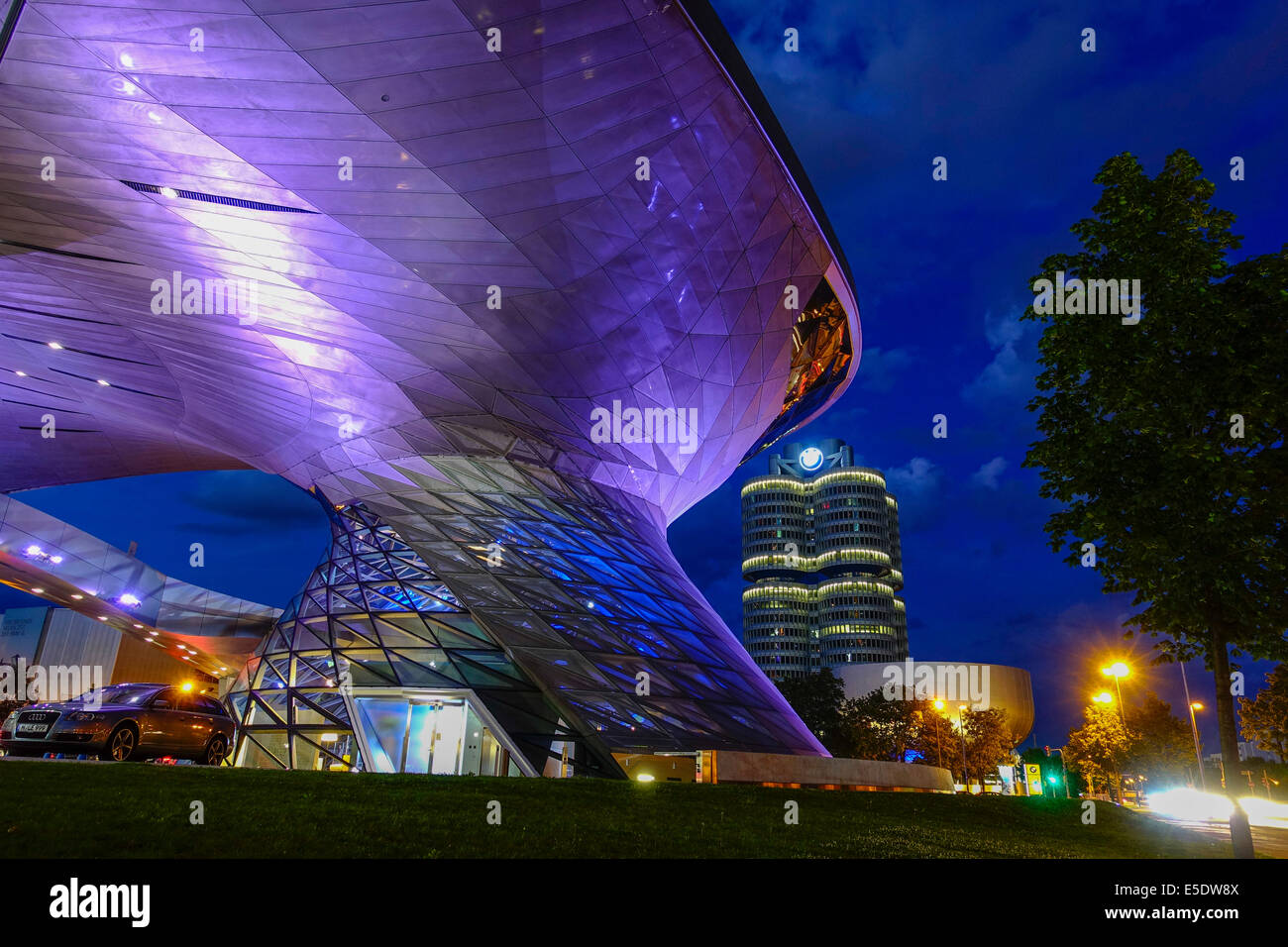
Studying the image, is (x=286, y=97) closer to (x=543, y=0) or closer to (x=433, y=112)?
(x=433, y=112)

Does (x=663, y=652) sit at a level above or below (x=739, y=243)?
below

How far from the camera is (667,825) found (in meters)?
8.80

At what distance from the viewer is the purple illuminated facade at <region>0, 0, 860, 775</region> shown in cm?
1303

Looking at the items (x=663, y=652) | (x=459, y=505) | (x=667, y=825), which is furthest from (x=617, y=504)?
(x=667, y=825)

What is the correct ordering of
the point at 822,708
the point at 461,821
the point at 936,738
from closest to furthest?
the point at 461,821
the point at 936,738
the point at 822,708

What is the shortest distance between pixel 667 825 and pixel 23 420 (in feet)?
102

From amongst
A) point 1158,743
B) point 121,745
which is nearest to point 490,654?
point 121,745

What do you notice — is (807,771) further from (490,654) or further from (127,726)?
(127,726)

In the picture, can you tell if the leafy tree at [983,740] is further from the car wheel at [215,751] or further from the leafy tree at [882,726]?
the car wheel at [215,751]

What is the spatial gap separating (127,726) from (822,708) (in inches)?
2400

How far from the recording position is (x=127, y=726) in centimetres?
1251

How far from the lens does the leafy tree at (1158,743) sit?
6675 centimetres

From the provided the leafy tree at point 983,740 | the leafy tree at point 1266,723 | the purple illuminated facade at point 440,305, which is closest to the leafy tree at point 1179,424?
the purple illuminated facade at point 440,305

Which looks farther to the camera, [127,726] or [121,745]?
[127,726]
